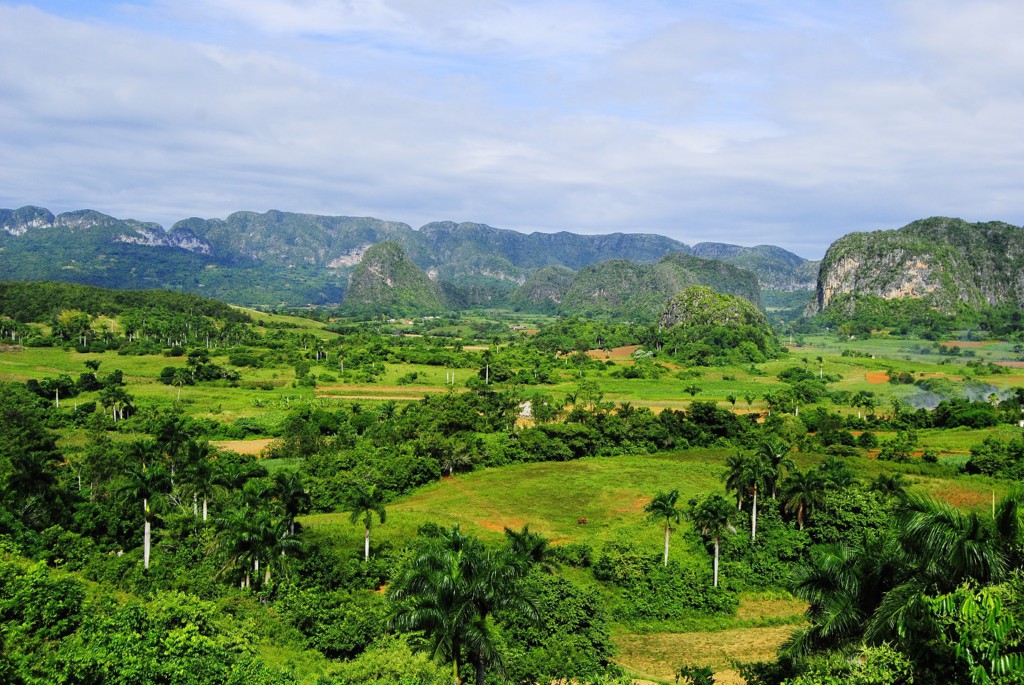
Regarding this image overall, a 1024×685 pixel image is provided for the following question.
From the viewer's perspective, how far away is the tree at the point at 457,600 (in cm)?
1891

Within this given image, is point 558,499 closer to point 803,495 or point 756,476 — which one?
point 756,476

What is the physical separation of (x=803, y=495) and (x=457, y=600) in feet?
94.4

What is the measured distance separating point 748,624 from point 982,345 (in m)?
163

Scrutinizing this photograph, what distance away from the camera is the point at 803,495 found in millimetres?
40688

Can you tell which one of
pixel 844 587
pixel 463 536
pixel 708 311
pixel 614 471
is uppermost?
pixel 708 311

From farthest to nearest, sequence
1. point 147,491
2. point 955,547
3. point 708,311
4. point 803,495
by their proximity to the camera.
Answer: point 708,311 < point 803,495 < point 147,491 < point 955,547

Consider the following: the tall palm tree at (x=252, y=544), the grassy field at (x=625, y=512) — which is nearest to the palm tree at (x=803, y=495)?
the grassy field at (x=625, y=512)

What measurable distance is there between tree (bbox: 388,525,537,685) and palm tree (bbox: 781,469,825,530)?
1030 inches

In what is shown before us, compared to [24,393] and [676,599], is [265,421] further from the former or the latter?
[676,599]

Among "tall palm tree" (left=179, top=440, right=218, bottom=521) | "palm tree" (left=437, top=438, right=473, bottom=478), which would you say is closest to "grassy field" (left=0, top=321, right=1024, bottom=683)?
"palm tree" (left=437, top=438, right=473, bottom=478)

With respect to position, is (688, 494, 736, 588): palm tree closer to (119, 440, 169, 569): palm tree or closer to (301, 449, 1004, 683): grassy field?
(301, 449, 1004, 683): grassy field

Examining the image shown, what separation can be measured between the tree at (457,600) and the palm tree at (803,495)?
2616 cm

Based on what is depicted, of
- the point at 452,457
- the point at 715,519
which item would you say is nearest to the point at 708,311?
the point at 452,457

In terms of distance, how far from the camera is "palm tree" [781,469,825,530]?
40.6 m
